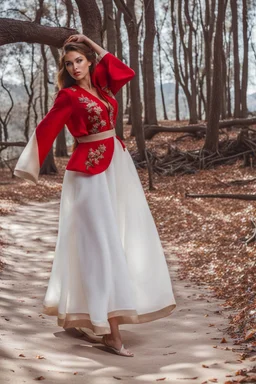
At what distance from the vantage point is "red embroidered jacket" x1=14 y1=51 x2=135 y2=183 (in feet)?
13.6

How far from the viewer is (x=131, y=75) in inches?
181

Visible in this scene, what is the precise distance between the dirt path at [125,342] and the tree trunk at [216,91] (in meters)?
10.8

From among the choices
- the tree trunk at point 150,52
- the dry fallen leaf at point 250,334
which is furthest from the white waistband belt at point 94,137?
the tree trunk at point 150,52

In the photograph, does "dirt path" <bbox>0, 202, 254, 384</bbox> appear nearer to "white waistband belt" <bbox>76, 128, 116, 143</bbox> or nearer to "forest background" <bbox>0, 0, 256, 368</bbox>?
"forest background" <bbox>0, 0, 256, 368</bbox>

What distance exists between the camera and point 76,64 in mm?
4207

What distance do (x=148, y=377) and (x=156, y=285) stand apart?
3.19ft

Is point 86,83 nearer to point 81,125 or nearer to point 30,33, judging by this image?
point 81,125

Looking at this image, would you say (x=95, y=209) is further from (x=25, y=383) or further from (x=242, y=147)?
(x=242, y=147)

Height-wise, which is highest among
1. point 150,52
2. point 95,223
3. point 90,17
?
point 150,52

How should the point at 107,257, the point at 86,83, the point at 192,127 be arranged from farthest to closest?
1. the point at 192,127
2. the point at 86,83
3. the point at 107,257

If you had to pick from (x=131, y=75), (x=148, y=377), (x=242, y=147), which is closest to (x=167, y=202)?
(x=242, y=147)

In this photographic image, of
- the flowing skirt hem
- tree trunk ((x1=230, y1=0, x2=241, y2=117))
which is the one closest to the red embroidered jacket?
the flowing skirt hem

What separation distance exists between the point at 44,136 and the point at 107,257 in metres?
0.99

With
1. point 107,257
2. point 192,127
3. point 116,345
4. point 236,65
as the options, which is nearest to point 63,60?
point 107,257
